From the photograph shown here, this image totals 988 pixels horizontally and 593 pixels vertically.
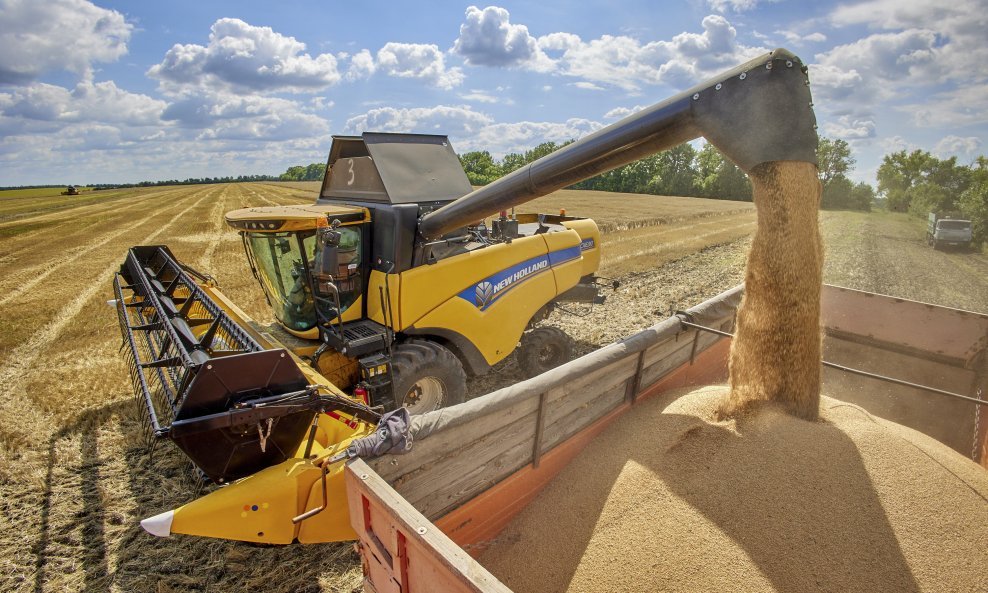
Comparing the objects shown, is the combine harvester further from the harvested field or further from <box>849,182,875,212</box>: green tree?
<box>849,182,875,212</box>: green tree

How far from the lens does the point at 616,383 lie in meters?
3.04

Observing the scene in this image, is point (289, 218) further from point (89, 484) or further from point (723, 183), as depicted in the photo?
point (723, 183)

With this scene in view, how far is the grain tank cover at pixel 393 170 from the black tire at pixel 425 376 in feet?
4.13

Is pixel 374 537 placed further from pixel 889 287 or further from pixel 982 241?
pixel 982 241

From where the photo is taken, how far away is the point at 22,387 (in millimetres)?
5152

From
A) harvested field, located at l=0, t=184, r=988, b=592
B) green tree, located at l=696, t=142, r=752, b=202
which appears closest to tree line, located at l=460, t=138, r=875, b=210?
green tree, located at l=696, t=142, r=752, b=202

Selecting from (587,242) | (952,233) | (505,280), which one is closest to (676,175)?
(952,233)

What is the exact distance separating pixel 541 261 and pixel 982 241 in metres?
27.0

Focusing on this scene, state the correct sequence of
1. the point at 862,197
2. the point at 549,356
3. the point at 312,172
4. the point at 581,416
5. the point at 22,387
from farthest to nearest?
1. the point at 312,172
2. the point at 862,197
3. the point at 549,356
4. the point at 22,387
5. the point at 581,416

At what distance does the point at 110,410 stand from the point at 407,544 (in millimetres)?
4579

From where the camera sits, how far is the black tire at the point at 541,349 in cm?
498

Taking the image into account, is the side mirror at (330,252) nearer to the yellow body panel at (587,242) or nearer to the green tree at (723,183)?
the yellow body panel at (587,242)

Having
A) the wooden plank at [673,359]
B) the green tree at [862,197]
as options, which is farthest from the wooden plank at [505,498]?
the green tree at [862,197]

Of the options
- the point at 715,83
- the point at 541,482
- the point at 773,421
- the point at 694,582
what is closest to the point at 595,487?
the point at 541,482
